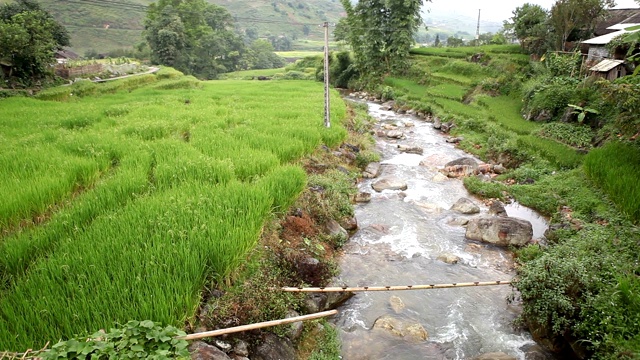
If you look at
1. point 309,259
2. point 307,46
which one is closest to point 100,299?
point 309,259

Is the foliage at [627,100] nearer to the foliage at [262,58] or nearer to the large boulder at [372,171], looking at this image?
the large boulder at [372,171]

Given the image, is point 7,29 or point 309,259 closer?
point 309,259

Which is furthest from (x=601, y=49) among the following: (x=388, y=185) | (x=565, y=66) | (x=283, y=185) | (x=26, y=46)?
(x=26, y=46)

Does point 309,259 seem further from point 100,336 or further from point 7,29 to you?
point 7,29

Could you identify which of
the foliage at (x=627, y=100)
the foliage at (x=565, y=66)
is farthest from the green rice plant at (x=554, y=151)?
the foliage at (x=565, y=66)

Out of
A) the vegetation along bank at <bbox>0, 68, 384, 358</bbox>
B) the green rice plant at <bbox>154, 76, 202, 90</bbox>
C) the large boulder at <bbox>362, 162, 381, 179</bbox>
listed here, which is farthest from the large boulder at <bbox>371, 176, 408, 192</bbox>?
the green rice plant at <bbox>154, 76, 202, 90</bbox>

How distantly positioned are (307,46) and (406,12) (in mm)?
88429

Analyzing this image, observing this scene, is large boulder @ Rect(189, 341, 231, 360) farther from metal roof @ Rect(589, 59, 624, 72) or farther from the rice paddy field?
metal roof @ Rect(589, 59, 624, 72)

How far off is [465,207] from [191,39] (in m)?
53.9

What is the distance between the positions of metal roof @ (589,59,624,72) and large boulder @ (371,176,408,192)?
10.9 meters

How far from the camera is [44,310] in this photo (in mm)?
3340

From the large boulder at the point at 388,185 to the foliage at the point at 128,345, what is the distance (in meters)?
8.89

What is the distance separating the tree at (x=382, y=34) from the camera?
33.6 meters

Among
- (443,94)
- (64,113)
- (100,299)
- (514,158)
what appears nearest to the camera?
(100,299)
